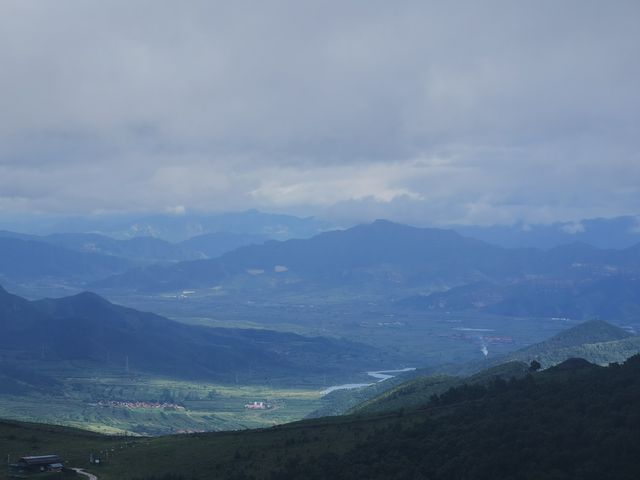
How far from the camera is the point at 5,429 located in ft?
436

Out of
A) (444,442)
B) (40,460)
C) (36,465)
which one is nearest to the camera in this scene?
(444,442)

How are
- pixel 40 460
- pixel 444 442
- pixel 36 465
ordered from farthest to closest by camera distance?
pixel 40 460
pixel 36 465
pixel 444 442

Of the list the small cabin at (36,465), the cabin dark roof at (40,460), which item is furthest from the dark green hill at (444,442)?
the cabin dark roof at (40,460)

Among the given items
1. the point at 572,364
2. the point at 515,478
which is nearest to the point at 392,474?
the point at 515,478

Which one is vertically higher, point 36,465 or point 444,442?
point 444,442

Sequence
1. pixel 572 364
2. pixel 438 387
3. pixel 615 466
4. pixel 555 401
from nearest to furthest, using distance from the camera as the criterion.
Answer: pixel 615 466 < pixel 555 401 < pixel 572 364 < pixel 438 387

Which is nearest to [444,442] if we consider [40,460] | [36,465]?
[40,460]

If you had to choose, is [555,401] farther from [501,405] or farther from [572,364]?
[572,364]

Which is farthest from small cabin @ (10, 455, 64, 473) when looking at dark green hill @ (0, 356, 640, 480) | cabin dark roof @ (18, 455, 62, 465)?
dark green hill @ (0, 356, 640, 480)

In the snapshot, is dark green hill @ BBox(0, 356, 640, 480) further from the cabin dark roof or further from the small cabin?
the cabin dark roof

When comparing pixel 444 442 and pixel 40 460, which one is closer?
pixel 444 442

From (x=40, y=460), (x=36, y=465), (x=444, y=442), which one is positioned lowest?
(x=36, y=465)

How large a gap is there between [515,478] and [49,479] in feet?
181

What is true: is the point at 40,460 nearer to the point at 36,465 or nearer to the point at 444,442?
the point at 36,465
